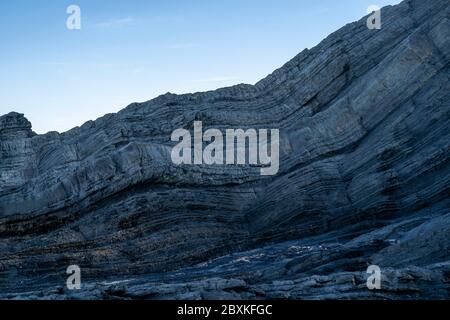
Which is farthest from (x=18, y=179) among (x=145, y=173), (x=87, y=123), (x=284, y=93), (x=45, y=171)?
(x=284, y=93)

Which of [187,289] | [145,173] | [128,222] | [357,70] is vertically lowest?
[187,289]

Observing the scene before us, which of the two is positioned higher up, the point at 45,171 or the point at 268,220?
the point at 45,171

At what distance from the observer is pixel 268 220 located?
128 ft

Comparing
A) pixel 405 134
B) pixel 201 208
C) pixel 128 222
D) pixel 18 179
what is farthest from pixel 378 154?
pixel 18 179

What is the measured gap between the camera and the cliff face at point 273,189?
29.0m

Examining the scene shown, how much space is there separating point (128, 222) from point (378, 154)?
42.1ft

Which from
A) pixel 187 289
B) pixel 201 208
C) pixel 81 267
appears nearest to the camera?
pixel 187 289

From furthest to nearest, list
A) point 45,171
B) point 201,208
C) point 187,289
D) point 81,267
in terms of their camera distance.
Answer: point 45,171 < point 201,208 < point 81,267 < point 187,289

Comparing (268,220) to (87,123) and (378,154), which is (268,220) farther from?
(87,123)

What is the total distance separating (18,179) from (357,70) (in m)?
20.2

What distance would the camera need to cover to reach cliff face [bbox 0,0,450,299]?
95.2ft

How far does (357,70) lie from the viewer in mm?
46344

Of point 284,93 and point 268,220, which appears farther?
point 284,93

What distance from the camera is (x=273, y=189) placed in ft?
132
